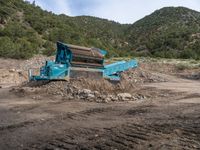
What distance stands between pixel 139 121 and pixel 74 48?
7.86m

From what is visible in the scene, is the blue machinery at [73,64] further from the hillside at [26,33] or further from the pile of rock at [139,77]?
the hillside at [26,33]

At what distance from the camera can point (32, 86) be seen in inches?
679

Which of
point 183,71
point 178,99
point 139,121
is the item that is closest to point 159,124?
point 139,121

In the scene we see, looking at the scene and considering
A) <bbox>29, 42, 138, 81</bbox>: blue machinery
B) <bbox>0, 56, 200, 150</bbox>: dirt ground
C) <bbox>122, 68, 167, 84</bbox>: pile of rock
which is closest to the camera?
<bbox>0, 56, 200, 150</bbox>: dirt ground

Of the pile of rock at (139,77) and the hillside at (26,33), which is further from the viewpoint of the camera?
the hillside at (26,33)

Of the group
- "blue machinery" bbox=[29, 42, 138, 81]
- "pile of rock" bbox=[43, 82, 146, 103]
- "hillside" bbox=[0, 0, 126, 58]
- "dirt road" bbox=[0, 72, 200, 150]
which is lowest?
"dirt road" bbox=[0, 72, 200, 150]

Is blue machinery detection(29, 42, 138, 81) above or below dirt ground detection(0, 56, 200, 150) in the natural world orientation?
above

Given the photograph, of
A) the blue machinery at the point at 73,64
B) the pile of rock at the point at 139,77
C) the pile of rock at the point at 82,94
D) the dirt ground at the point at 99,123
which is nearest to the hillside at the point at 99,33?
the pile of rock at the point at 139,77

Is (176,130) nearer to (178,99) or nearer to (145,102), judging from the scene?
(145,102)

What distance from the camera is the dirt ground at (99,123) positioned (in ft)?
24.6

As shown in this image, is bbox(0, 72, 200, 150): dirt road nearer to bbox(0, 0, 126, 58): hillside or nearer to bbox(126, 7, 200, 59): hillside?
bbox(0, 0, 126, 58): hillside

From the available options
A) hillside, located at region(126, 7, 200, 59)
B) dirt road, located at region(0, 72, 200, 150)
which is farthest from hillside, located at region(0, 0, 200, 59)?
dirt road, located at region(0, 72, 200, 150)

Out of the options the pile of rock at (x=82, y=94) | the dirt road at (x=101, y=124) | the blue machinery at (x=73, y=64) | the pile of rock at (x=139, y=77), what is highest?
the blue machinery at (x=73, y=64)

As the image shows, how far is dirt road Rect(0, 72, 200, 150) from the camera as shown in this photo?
7.51 meters
